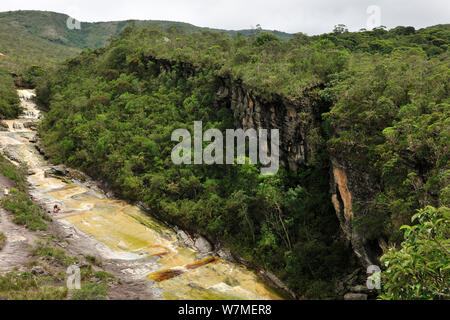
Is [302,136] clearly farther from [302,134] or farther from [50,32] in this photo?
[50,32]

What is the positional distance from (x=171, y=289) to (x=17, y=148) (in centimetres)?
2784

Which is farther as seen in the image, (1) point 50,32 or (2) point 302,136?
(1) point 50,32

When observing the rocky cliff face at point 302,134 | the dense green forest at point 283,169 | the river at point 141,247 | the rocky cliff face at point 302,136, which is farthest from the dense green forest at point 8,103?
the rocky cliff face at point 302,136

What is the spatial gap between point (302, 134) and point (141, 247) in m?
13.0

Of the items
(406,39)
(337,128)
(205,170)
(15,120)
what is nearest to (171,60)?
(205,170)

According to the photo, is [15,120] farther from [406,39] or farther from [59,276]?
[406,39]

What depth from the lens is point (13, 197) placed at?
2219cm

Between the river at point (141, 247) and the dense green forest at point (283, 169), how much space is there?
141 centimetres

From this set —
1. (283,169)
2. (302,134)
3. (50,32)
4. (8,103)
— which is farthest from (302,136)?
(50,32)

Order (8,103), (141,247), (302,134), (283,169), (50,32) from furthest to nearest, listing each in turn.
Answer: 1. (50,32)
2. (8,103)
3. (283,169)
4. (141,247)
5. (302,134)

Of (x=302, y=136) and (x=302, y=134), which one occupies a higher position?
(x=302, y=134)

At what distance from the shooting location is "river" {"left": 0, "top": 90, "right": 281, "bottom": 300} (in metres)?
16.5

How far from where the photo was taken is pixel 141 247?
20.4 meters

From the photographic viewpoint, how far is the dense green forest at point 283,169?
12062mm
